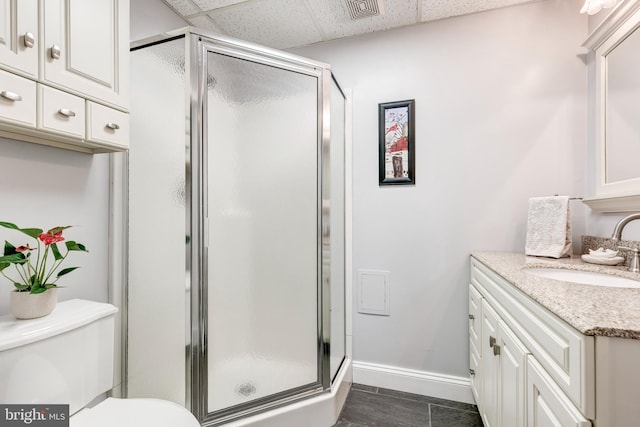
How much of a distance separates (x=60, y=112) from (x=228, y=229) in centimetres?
75

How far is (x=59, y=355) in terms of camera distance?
105cm

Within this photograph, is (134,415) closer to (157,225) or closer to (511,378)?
(157,225)

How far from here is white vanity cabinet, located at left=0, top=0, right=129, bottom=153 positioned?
964 millimetres

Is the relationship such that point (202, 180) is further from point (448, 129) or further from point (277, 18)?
point (448, 129)

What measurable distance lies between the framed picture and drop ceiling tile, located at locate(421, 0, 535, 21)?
525mm

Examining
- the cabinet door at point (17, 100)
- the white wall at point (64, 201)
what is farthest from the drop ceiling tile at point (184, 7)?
the cabinet door at point (17, 100)

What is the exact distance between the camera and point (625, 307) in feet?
2.36

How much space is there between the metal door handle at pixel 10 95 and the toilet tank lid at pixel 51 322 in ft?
2.39

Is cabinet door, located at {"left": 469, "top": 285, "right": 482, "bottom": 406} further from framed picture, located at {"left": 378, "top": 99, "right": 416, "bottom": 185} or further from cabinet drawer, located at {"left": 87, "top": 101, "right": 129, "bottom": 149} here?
cabinet drawer, located at {"left": 87, "top": 101, "right": 129, "bottom": 149}

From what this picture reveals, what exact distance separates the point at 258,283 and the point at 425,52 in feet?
5.85

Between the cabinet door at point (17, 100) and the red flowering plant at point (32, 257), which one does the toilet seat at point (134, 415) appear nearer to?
the red flowering plant at point (32, 257)

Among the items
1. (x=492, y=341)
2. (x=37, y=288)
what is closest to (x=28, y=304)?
(x=37, y=288)

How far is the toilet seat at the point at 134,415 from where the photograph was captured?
101cm

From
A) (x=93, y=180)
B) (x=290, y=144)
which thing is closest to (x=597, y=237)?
(x=290, y=144)
